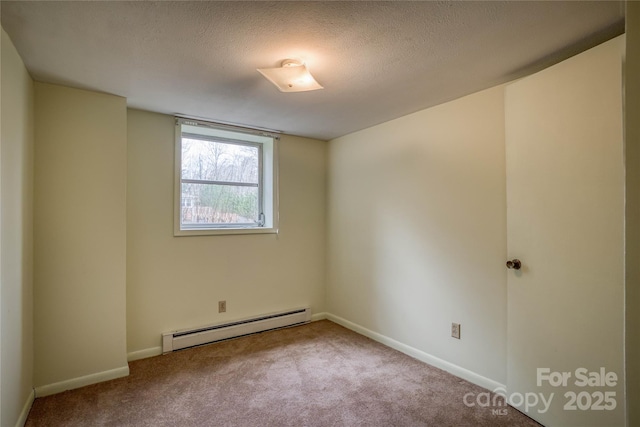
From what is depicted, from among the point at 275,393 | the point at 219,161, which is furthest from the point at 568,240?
the point at 219,161

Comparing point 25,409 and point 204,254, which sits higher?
point 204,254

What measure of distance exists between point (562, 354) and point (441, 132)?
1.75 m

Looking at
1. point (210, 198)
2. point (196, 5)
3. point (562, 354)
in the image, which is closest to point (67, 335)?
point (210, 198)

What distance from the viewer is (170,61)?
1902 millimetres

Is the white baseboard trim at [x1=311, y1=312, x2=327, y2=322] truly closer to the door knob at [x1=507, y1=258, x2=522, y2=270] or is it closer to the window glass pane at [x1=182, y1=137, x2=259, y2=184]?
the window glass pane at [x1=182, y1=137, x2=259, y2=184]

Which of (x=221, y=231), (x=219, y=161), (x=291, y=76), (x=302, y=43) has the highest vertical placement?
(x=302, y=43)

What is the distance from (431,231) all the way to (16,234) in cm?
288

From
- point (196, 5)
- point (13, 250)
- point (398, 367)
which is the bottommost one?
point (398, 367)

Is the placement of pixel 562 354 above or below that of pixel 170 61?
below

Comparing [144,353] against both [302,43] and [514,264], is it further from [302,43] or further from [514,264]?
[514,264]

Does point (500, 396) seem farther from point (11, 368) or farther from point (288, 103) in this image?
point (11, 368)

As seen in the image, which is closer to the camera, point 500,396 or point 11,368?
point 11,368

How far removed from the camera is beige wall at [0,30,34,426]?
1.61 meters

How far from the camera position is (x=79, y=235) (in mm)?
2324
